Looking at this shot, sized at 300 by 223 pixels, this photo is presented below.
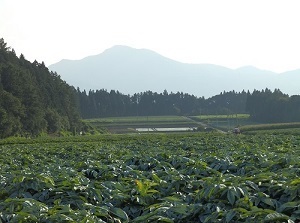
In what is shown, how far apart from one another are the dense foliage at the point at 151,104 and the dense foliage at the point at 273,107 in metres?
16.8

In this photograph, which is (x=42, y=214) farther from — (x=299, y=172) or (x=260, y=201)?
(x=299, y=172)

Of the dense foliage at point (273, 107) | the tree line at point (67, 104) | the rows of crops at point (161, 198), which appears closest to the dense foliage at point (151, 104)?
the tree line at point (67, 104)

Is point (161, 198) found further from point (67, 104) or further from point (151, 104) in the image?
point (151, 104)

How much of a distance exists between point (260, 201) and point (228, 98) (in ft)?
424

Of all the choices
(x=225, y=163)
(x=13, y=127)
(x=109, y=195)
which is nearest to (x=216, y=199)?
(x=109, y=195)

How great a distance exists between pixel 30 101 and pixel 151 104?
248 feet

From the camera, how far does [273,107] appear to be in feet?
301

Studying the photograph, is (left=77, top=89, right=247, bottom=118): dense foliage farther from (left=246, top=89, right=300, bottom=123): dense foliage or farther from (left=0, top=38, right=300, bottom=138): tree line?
(left=246, top=89, right=300, bottom=123): dense foliage

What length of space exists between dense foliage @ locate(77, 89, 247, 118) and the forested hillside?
1668 inches

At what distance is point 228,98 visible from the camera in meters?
131

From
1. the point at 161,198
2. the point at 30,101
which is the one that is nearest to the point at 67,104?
the point at 30,101

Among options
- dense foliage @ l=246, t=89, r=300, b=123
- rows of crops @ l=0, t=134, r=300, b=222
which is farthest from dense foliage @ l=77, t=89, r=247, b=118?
rows of crops @ l=0, t=134, r=300, b=222

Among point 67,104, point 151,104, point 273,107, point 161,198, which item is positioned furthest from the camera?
point 151,104

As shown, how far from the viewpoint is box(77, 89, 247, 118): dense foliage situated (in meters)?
116
